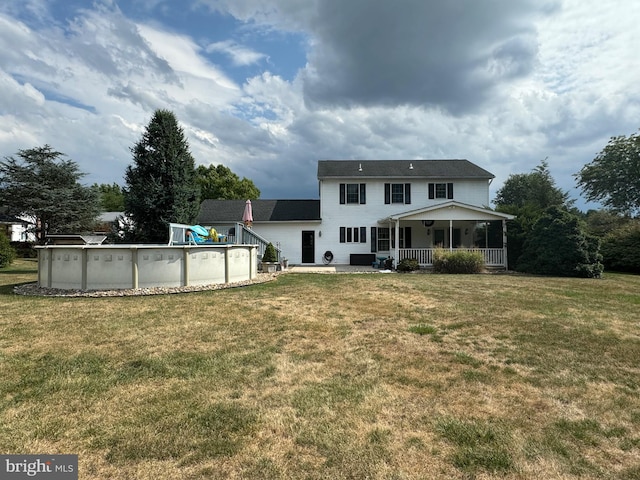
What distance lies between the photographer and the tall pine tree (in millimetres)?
16797

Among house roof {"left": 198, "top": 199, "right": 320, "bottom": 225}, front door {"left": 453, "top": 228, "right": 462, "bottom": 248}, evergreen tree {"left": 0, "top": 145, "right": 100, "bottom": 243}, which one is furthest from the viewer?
evergreen tree {"left": 0, "top": 145, "right": 100, "bottom": 243}

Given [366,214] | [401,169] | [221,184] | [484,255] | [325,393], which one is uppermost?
[221,184]

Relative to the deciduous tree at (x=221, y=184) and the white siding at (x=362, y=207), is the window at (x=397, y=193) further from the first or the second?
the deciduous tree at (x=221, y=184)

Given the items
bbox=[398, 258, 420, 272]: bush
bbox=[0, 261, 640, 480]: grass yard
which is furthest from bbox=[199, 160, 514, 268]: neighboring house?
bbox=[0, 261, 640, 480]: grass yard

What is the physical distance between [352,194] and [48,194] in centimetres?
2284

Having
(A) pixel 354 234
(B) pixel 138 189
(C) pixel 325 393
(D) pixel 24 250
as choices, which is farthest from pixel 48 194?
(C) pixel 325 393

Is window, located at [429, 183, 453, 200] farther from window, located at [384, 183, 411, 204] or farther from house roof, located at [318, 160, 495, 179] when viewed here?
window, located at [384, 183, 411, 204]

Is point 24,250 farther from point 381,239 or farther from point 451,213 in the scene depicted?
point 451,213

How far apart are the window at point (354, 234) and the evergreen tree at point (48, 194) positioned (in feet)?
68.5

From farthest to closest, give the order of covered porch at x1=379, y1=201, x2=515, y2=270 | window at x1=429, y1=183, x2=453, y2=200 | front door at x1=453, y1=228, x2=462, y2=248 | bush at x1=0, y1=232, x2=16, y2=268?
front door at x1=453, y1=228, x2=462, y2=248, window at x1=429, y1=183, x2=453, y2=200, covered porch at x1=379, y1=201, x2=515, y2=270, bush at x1=0, y1=232, x2=16, y2=268

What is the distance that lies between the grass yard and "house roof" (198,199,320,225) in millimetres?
14999

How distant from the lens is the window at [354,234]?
21.3m

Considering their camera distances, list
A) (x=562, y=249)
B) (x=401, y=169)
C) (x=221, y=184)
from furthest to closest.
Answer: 1. (x=221, y=184)
2. (x=401, y=169)
3. (x=562, y=249)

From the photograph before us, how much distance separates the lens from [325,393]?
11.5 ft
